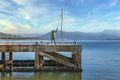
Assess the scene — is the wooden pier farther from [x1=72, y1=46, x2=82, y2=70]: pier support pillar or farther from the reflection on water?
the reflection on water

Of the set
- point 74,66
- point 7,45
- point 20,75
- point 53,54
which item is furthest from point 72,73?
point 7,45

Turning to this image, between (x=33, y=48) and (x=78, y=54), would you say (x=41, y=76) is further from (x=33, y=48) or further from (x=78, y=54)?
(x=78, y=54)

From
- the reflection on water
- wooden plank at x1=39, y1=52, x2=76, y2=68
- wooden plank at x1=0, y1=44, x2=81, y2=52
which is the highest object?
wooden plank at x1=0, y1=44, x2=81, y2=52

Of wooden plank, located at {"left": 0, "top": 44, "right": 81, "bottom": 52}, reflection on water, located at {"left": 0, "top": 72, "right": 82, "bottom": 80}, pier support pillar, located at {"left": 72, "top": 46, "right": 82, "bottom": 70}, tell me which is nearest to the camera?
reflection on water, located at {"left": 0, "top": 72, "right": 82, "bottom": 80}

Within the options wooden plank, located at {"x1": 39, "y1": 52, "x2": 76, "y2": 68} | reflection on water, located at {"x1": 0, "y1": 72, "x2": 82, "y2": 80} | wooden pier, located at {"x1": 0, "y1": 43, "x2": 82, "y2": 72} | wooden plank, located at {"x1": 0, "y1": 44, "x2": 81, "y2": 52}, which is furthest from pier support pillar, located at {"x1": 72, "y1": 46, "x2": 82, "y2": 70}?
reflection on water, located at {"x1": 0, "y1": 72, "x2": 82, "y2": 80}

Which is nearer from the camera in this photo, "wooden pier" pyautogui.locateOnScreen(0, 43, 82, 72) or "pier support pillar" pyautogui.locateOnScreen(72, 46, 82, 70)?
"wooden pier" pyautogui.locateOnScreen(0, 43, 82, 72)

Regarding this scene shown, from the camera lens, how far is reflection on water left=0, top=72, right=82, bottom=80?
3688 cm

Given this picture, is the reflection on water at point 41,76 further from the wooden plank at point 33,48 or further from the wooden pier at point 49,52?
the wooden plank at point 33,48

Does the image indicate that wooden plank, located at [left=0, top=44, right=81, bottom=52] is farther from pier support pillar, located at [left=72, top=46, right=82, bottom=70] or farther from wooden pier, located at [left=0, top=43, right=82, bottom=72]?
pier support pillar, located at [left=72, top=46, right=82, bottom=70]

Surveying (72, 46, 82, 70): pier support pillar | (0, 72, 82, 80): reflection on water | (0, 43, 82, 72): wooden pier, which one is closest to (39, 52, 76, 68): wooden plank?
(0, 43, 82, 72): wooden pier

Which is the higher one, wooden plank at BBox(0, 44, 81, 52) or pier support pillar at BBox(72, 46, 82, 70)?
wooden plank at BBox(0, 44, 81, 52)

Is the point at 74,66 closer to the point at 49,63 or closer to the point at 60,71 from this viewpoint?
the point at 60,71

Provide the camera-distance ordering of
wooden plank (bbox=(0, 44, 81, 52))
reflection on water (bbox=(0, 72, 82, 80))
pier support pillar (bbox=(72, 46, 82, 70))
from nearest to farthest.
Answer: reflection on water (bbox=(0, 72, 82, 80)), wooden plank (bbox=(0, 44, 81, 52)), pier support pillar (bbox=(72, 46, 82, 70))

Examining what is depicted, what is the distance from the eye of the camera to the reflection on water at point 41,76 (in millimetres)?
36884
